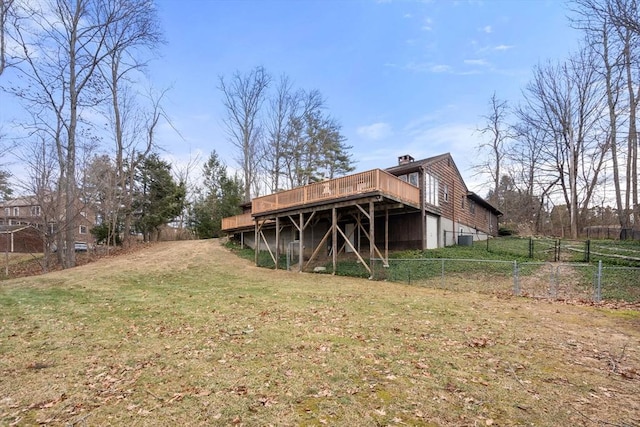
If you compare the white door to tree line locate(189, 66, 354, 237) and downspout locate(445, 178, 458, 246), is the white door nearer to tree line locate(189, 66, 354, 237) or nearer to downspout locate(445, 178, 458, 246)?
downspout locate(445, 178, 458, 246)

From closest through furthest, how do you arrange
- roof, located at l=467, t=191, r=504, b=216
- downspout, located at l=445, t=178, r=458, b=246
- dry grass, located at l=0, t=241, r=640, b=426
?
dry grass, located at l=0, t=241, r=640, b=426
downspout, located at l=445, t=178, r=458, b=246
roof, located at l=467, t=191, r=504, b=216

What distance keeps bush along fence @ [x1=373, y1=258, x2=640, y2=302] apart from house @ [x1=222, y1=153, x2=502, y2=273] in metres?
1.42

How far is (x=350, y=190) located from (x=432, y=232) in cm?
651

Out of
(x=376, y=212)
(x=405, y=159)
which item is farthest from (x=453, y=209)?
(x=376, y=212)

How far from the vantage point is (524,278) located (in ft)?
41.0

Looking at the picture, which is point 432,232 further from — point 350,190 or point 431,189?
point 350,190

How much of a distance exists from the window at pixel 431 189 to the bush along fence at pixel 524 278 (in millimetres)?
4302

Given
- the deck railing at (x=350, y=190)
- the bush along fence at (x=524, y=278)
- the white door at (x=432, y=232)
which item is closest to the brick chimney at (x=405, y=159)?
the white door at (x=432, y=232)

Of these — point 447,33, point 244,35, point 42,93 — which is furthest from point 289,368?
point 42,93

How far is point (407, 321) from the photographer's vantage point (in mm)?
6648

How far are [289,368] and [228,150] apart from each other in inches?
1234

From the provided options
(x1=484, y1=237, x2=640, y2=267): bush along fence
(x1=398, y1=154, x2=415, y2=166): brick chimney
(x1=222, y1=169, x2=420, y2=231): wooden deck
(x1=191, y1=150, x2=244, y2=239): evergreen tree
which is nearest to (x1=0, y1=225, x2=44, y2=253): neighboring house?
(x1=191, y1=150, x2=244, y2=239): evergreen tree

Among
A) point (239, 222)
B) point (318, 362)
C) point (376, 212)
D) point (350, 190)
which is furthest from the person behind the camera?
point (239, 222)

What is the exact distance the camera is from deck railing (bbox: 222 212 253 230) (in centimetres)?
2275
